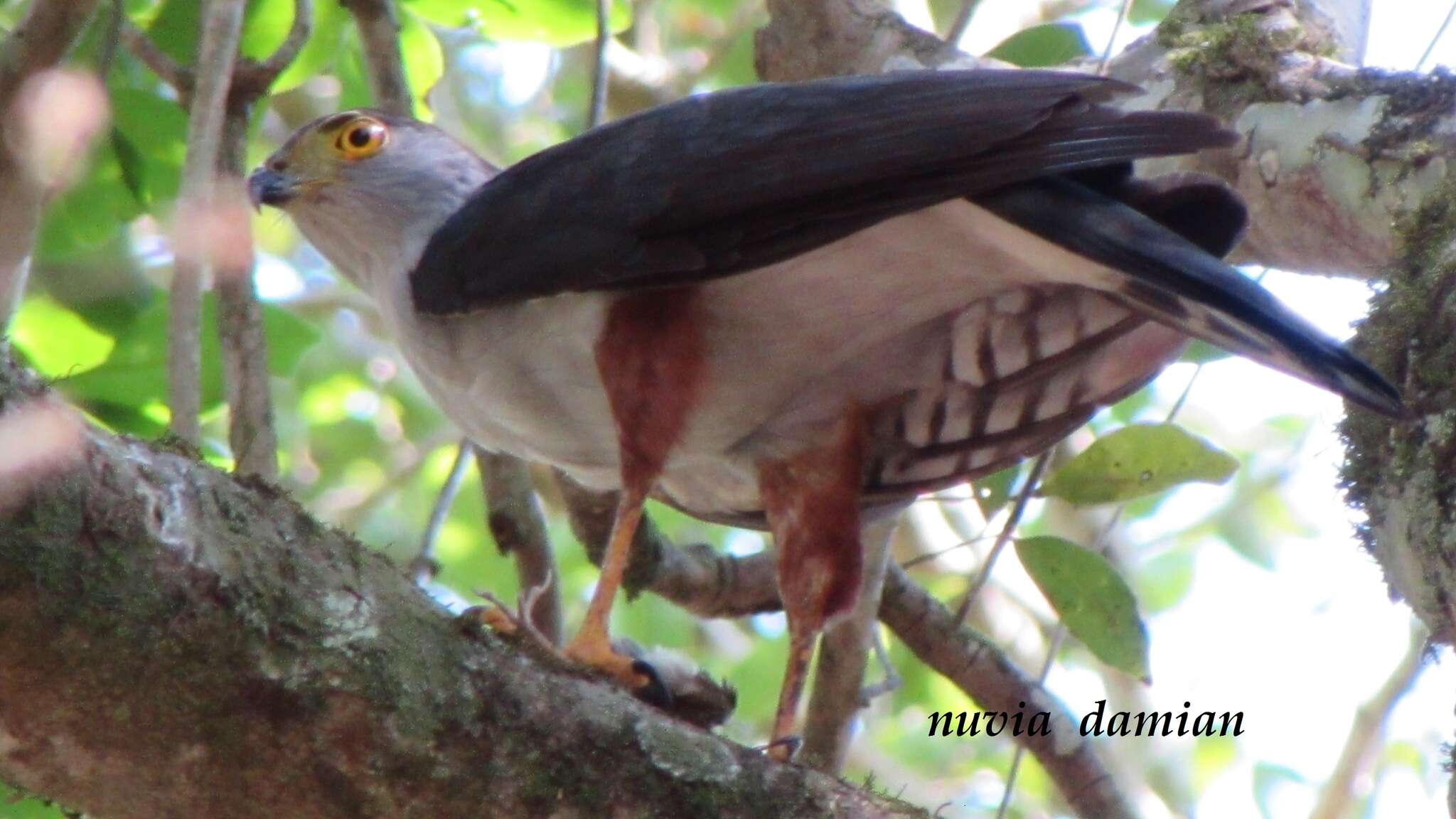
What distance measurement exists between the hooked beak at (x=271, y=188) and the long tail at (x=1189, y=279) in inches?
80.3

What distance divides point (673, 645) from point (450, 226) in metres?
3.55

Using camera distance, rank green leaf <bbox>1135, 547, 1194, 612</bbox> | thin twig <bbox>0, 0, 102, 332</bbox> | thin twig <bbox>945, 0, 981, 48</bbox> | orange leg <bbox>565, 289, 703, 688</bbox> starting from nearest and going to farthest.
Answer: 1. orange leg <bbox>565, 289, 703, 688</bbox>
2. thin twig <bbox>0, 0, 102, 332</bbox>
3. thin twig <bbox>945, 0, 981, 48</bbox>
4. green leaf <bbox>1135, 547, 1194, 612</bbox>

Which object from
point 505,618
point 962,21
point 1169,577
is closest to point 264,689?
point 505,618

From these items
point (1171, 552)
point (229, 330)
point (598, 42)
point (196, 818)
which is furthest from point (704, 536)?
point (196, 818)

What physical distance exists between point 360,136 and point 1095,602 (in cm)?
245

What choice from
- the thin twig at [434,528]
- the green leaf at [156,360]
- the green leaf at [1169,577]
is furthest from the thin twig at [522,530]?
the green leaf at [1169,577]

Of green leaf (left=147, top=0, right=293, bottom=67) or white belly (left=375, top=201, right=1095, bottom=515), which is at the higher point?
green leaf (left=147, top=0, right=293, bottom=67)

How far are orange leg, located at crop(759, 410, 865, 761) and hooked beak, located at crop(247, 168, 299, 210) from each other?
1546 millimetres

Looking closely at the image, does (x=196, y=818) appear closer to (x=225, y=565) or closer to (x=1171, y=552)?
(x=225, y=565)

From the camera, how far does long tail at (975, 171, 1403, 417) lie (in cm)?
255

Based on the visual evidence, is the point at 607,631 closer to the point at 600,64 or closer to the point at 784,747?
the point at 784,747

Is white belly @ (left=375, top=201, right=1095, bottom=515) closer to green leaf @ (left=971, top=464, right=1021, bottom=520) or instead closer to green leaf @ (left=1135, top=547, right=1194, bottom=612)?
green leaf @ (left=971, top=464, right=1021, bottom=520)

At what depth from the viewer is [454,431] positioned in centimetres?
783

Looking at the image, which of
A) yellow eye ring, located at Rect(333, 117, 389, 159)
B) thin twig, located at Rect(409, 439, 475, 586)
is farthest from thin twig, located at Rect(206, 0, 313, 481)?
thin twig, located at Rect(409, 439, 475, 586)
